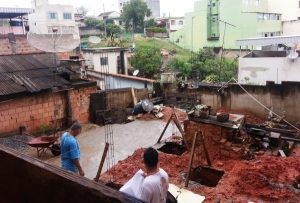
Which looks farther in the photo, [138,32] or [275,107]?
[138,32]

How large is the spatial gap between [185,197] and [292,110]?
8689mm

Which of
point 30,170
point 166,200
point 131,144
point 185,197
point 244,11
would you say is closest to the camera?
point 30,170

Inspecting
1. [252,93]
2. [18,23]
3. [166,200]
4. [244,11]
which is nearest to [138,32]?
[244,11]

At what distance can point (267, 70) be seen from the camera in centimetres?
1511

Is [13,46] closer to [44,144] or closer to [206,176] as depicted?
[44,144]

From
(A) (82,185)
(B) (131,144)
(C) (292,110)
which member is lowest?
(B) (131,144)

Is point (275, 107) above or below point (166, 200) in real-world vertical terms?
below

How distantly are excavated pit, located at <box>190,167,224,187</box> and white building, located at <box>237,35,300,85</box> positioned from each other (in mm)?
6875

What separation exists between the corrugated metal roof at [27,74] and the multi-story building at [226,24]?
20.6 meters

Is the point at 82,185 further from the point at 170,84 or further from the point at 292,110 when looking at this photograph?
the point at 170,84

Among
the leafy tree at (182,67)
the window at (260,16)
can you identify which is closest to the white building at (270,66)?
the leafy tree at (182,67)

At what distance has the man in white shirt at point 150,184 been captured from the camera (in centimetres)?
A: 313

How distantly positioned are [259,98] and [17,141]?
1071 centimetres

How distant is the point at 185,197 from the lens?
707 centimetres
